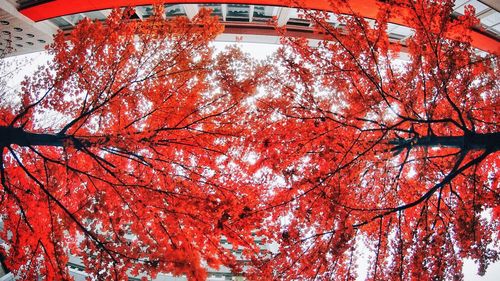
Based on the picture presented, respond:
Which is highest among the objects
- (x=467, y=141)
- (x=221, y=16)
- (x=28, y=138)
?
(x=221, y=16)

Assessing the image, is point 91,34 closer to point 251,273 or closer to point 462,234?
point 251,273

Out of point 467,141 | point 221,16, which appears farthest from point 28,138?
point 221,16

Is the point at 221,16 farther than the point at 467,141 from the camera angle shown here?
Yes

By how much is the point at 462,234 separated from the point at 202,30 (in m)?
10.3

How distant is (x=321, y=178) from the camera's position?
26.5ft

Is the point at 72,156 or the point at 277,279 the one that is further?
the point at 72,156

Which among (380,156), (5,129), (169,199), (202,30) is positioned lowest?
(169,199)

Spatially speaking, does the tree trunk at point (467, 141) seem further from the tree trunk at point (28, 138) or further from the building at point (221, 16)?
the building at point (221, 16)

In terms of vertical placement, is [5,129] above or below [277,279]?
above

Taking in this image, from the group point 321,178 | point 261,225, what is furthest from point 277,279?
point 321,178

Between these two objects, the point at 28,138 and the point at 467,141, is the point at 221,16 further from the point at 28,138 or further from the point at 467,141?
the point at 467,141

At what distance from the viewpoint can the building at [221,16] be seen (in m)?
17.0

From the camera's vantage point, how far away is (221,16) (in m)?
20.3

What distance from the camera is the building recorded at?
55.6 feet
